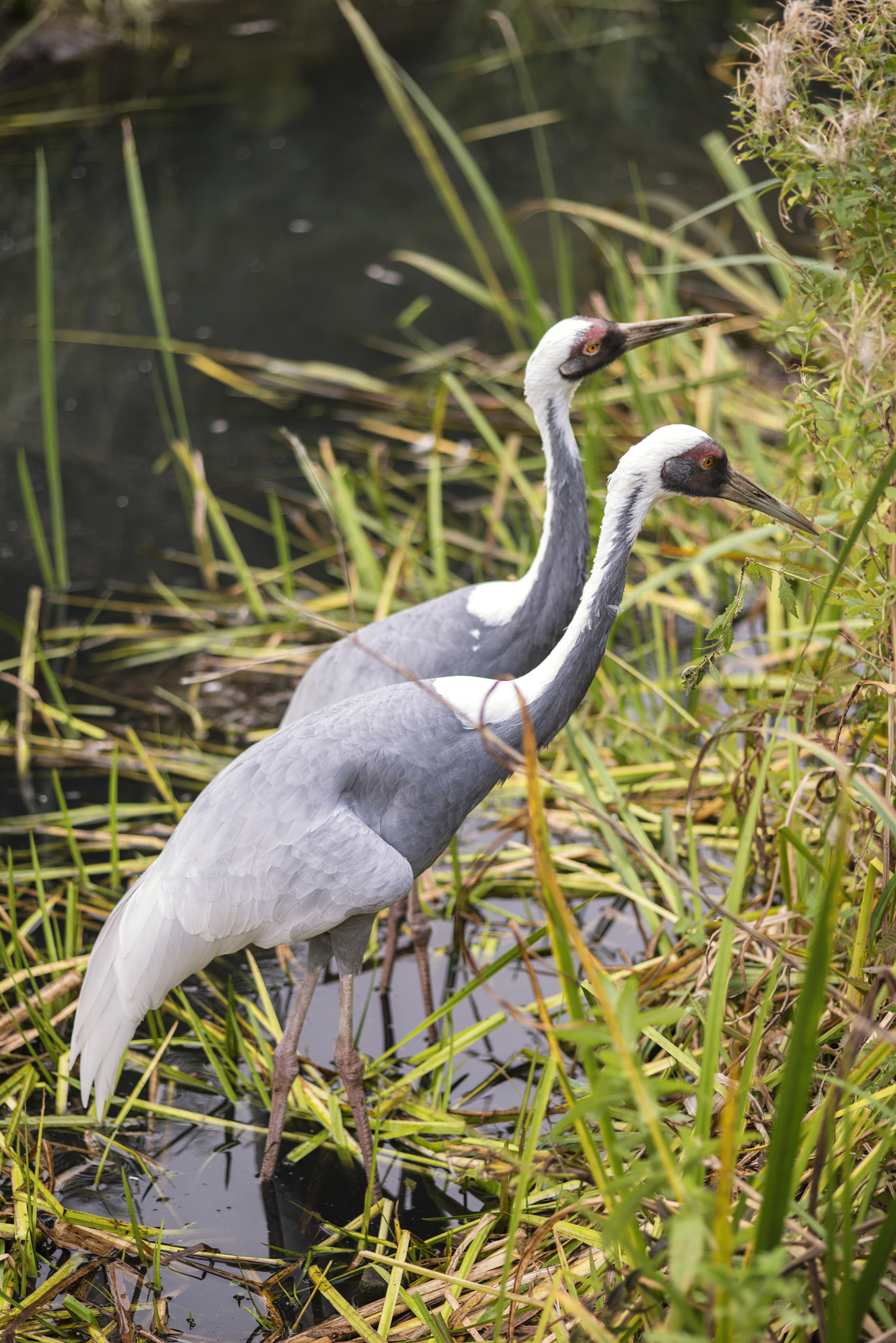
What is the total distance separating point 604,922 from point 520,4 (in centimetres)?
1040

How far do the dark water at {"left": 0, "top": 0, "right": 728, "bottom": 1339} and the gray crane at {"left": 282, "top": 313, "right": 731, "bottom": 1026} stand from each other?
2.02 feet

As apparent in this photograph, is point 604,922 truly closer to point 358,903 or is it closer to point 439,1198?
point 439,1198

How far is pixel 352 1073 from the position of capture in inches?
99.7

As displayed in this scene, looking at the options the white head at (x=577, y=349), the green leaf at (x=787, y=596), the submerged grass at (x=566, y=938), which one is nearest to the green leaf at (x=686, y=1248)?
the submerged grass at (x=566, y=938)

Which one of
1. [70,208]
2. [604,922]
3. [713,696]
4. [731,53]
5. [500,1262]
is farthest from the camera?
[731,53]

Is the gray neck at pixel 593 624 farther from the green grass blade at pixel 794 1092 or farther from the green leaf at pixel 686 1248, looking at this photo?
the green leaf at pixel 686 1248

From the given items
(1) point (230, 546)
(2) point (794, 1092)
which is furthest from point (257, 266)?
(2) point (794, 1092)

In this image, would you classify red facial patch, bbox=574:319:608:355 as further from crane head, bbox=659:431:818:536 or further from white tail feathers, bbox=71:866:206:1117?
white tail feathers, bbox=71:866:206:1117

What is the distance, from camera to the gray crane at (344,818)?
2238mm

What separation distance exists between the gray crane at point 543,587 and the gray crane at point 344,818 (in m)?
0.38

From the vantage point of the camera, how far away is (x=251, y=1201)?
2518 mm

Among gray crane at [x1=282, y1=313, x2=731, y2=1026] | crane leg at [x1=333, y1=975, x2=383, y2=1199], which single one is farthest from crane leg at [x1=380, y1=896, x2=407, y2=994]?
crane leg at [x1=333, y1=975, x2=383, y2=1199]

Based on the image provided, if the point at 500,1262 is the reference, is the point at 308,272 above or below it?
above

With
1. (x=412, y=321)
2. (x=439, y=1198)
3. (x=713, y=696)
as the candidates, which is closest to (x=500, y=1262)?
(x=439, y=1198)
